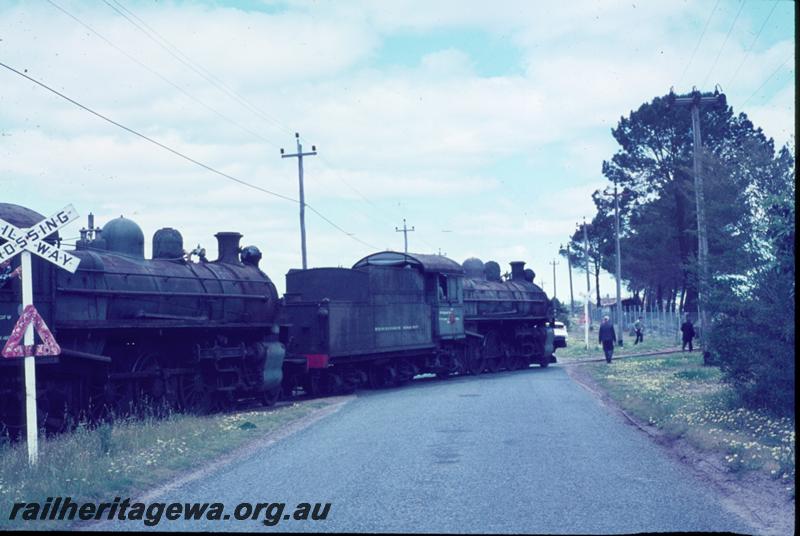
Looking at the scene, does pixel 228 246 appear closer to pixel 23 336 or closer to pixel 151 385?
pixel 151 385

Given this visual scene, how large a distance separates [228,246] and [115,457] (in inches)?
396

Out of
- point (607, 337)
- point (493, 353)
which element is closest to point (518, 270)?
point (493, 353)

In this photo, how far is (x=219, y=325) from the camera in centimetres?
1805

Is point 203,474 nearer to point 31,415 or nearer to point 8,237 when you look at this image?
point 31,415

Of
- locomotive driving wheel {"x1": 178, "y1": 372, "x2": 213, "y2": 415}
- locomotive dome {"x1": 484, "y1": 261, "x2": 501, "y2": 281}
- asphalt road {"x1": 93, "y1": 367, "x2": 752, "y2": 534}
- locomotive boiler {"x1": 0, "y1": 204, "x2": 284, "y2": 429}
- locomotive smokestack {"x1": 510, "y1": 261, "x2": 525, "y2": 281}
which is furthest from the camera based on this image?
locomotive smokestack {"x1": 510, "y1": 261, "x2": 525, "y2": 281}

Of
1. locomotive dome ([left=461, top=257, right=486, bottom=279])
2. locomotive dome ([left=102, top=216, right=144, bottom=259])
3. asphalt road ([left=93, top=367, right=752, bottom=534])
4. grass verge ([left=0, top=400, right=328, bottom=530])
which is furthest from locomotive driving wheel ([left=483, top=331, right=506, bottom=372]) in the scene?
grass verge ([left=0, top=400, right=328, bottom=530])

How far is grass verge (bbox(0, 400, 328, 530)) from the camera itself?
8.68 metres

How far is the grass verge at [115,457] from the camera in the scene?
8.68 m

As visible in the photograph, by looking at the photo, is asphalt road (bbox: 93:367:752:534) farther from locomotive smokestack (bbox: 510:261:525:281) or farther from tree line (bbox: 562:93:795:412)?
locomotive smokestack (bbox: 510:261:525:281)

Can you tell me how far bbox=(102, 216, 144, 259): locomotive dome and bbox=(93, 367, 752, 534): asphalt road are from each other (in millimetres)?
5106

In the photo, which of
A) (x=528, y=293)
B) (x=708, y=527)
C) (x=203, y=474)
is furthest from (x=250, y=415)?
(x=528, y=293)

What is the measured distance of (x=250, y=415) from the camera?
16969 mm

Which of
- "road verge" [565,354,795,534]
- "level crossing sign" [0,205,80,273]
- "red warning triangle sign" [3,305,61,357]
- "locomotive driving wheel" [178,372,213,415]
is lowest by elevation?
"road verge" [565,354,795,534]

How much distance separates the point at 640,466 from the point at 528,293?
26690 mm
